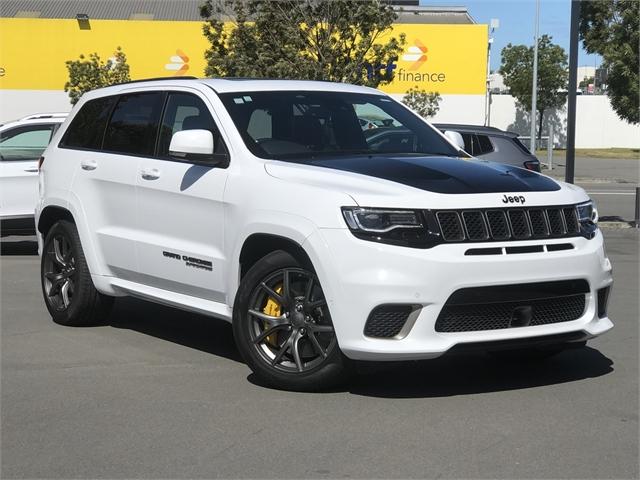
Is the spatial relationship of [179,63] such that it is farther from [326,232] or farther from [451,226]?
[451,226]

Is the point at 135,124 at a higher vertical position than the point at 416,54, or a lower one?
higher

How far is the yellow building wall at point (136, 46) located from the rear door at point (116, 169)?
45892mm

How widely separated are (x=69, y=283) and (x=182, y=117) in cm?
181

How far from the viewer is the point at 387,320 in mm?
5672

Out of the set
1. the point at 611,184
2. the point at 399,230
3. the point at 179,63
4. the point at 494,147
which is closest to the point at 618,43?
the point at 494,147

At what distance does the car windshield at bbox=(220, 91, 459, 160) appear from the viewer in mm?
6766

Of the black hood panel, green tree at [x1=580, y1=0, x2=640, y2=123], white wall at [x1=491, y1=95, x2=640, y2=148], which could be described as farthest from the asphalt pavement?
white wall at [x1=491, y1=95, x2=640, y2=148]

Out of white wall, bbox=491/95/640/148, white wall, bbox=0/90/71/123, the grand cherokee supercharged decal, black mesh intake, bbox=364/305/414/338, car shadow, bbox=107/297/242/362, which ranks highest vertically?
the grand cherokee supercharged decal

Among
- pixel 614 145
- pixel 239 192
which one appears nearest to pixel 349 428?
pixel 239 192

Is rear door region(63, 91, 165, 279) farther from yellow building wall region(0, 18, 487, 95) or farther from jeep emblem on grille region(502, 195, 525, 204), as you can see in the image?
yellow building wall region(0, 18, 487, 95)

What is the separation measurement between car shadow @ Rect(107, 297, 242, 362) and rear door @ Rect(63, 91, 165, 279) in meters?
0.68

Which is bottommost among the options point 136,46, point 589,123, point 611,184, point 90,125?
point 589,123

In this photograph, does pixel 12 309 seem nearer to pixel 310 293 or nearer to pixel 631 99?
pixel 310 293

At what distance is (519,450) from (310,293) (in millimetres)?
1559
